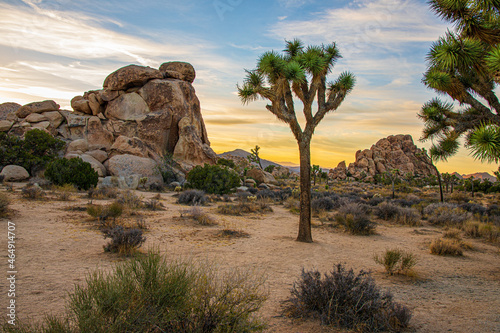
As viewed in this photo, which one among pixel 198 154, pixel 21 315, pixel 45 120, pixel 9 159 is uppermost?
pixel 45 120

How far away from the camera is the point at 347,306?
A: 4152 millimetres

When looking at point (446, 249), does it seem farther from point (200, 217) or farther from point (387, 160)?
point (387, 160)

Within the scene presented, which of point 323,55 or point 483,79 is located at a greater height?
point 323,55

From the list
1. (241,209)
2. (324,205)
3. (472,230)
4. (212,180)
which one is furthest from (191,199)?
(472,230)

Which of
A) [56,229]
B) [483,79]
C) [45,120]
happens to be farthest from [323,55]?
[45,120]

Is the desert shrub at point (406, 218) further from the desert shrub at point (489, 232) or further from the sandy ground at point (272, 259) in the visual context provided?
the desert shrub at point (489, 232)

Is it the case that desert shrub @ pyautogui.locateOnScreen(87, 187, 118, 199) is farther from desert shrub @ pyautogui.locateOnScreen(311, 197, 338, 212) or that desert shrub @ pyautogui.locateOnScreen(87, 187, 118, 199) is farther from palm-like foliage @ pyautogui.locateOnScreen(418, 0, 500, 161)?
palm-like foliage @ pyautogui.locateOnScreen(418, 0, 500, 161)

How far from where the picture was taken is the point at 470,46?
28.1ft

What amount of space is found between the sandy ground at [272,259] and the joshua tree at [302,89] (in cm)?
212

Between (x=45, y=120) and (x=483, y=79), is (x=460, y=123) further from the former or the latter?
(x=45, y=120)

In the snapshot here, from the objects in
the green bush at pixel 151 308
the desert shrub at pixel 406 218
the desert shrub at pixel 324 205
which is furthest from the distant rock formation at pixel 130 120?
the green bush at pixel 151 308

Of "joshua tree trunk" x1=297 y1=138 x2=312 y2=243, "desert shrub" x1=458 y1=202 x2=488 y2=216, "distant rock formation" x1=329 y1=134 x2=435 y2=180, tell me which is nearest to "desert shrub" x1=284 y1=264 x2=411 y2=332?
"joshua tree trunk" x1=297 y1=138 x2=312 y2=243

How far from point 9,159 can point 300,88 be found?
22.6m

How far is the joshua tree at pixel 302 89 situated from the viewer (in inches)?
375
